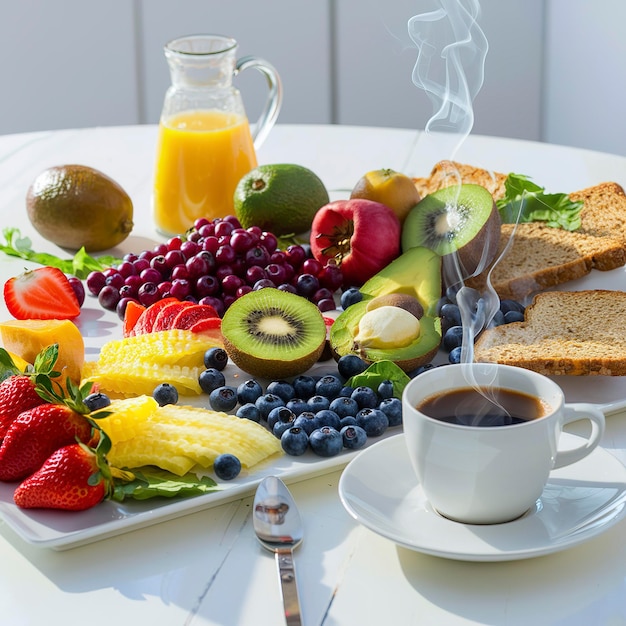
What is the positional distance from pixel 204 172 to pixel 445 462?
3.58 ft

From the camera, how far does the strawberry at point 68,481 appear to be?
917mm

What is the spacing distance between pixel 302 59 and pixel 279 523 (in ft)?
10.2

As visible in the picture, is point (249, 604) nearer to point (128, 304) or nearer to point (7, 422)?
point (7, 422)

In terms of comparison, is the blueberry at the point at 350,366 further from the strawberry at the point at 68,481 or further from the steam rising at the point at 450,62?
the strawberry at the point at 68,481

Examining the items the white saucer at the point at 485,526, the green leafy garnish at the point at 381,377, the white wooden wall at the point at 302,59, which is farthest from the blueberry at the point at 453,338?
the white wooden wall at the point at 302,59

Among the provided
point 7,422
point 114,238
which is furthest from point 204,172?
point 7,422

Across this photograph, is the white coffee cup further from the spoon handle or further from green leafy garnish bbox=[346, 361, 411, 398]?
green leafy garnish bbox=[346, 361, 411, 398]

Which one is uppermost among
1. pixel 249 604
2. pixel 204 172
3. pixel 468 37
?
pixel 468 37

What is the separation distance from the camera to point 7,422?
1.02 m

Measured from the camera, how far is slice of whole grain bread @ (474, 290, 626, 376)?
1.18 meters

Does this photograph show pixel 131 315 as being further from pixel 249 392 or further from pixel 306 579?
pixel 306 579

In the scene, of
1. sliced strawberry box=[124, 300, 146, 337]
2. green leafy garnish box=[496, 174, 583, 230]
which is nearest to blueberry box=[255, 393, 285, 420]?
sliced strawberry box=[124, 300, 146, 337]

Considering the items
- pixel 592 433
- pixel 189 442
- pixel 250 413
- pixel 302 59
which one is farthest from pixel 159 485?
pixel 302 59

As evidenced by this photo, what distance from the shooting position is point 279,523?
3.00 feet
